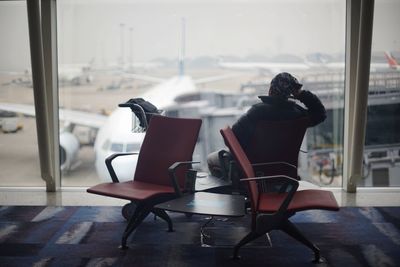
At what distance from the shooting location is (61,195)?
527 cm

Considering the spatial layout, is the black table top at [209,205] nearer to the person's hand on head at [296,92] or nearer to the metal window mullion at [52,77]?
the person's hand on head at [296,92]

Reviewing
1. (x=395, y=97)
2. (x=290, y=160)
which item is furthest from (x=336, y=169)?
(x=290, y=160)

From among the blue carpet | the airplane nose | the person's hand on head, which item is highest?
the person's hand on head

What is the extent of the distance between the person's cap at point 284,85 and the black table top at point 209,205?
920mm

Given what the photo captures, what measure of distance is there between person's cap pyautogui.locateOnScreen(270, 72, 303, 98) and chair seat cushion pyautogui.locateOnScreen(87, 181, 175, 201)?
3.87 feet

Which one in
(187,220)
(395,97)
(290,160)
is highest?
(395,97)

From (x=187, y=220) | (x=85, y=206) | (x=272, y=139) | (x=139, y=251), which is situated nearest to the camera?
(x=139, y=251)

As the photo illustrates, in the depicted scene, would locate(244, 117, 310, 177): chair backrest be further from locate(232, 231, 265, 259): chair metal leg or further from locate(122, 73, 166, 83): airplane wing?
locate(122, 73, 166, 83): airplane wing

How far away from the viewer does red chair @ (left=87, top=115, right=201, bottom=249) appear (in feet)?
12.6

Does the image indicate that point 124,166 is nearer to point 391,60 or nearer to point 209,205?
point 209,205

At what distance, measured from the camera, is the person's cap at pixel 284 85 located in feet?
13.2

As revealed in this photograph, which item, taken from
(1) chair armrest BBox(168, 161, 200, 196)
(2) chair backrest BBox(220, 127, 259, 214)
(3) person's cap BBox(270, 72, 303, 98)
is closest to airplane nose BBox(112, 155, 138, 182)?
(1) chair armrest BBox(168, 161, 200, 196)

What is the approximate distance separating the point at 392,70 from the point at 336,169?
4.23ft

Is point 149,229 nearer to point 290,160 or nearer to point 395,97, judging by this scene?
point 290,160
